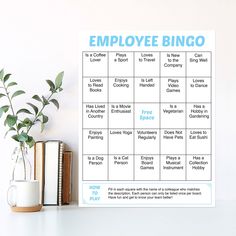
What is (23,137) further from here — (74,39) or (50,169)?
(74,39)

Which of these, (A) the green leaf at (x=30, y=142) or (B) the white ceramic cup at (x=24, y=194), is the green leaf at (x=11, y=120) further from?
(B) the white ceramic cup at (x=24, y=194)

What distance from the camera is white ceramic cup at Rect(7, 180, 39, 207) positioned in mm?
1720

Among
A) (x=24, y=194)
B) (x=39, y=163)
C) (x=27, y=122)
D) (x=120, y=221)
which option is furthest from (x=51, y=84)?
(x=120, y=221)

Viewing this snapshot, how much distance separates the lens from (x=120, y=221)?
1.56m

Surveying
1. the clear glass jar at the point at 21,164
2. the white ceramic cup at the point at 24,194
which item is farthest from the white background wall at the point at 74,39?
the white ceramic cup at the point at 24,194

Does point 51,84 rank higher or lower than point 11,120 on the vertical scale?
higher

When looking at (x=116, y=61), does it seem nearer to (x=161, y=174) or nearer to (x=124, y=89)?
(x=124, y=89)

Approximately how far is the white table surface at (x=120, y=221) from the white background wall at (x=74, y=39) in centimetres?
26

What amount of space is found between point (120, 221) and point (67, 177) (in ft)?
1.27

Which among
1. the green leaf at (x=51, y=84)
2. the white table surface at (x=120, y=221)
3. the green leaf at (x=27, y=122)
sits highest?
the green leaf at (x=51, y=84)

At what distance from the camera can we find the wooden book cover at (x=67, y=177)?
1865mm

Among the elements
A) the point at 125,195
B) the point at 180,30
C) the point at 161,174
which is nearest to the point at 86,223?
the point at 125,195

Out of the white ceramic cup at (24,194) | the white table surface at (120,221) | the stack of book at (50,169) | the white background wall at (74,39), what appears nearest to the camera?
the white table surface at (120,221)

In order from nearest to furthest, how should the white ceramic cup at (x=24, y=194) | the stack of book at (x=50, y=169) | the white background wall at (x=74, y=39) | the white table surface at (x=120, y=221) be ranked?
the white table surface at (x=120, y=221) < the white ceramic cup at (x=24, y=194) < the stack of book at (x=50, y=169) < the white background wall at (x=74, y=39)
